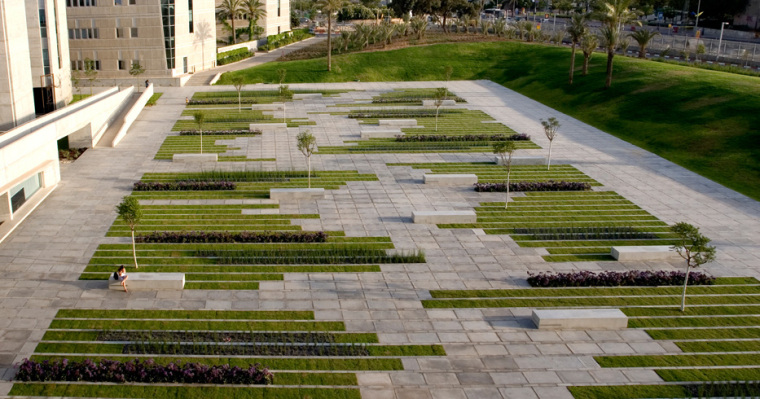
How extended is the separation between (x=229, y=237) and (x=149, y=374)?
863 centimetres

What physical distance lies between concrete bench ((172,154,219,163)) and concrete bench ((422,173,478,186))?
10.6m

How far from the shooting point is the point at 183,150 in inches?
1442

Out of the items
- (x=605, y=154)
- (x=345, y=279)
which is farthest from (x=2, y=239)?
(x=605, y=154)

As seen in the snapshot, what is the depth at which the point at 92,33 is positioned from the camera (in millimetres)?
60750

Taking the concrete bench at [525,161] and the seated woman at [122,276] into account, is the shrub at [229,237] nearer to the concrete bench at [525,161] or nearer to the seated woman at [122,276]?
the seated woman at [122,276]

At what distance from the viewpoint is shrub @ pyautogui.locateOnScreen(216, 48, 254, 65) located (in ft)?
233

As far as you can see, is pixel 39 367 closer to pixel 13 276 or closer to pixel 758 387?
pixel 13 276

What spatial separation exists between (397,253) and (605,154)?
18.7 metres

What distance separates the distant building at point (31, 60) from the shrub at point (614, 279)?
24.8 m

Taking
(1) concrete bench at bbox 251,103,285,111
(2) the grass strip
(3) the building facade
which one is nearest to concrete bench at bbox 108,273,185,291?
(2) the grass strip

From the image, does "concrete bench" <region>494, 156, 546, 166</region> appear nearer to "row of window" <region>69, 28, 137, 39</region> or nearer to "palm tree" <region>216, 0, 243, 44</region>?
"row of window" <region>69, 28, 137, 39</region>

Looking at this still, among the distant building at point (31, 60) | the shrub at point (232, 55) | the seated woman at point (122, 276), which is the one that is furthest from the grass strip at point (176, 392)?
the shrub at point (232, 55)

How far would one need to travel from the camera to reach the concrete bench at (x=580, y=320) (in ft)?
57.9

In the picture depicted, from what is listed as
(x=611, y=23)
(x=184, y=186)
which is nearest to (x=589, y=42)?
(x=611, y=23)
